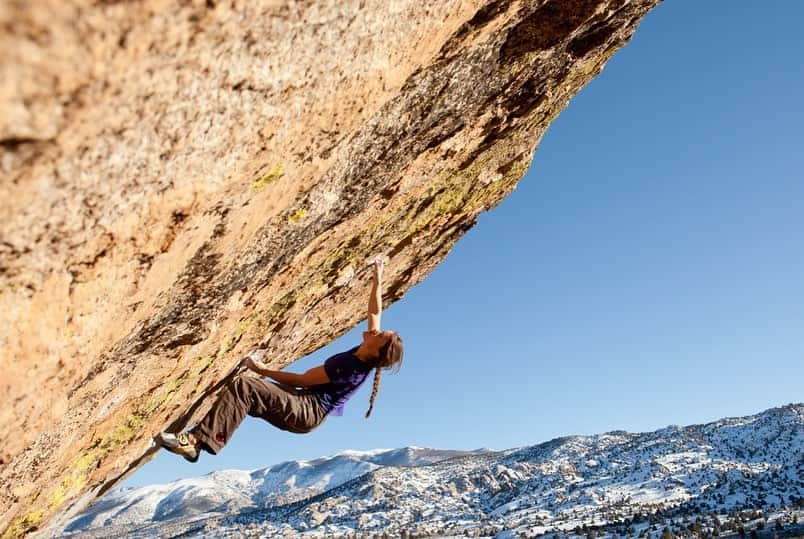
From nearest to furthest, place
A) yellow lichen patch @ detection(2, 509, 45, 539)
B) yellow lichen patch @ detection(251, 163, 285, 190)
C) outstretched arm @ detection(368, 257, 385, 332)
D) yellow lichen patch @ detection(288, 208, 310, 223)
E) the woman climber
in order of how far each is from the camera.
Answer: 1. yellow lichen patch @ detection(251, 163, 285, 190)
2. yellow lichen patch @ detection(288, 208, 310, 223)
3. the woman climber
4. outstretched arm @ detection(368, 257, 385, 332)
5. yellow lichen patch @ detection(2, 509, 45, 539)

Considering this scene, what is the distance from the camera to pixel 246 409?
6402 millimetres

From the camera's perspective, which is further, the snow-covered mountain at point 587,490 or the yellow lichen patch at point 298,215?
the snow-covered mountain at point 587,490

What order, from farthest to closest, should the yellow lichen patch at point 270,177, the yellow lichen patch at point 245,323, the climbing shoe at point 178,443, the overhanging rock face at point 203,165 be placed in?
the yellow lichen patch at point 245,323 → the climbing shoe at point 178,443 → the yellow lichen patch at point 270,177 → the overhanging rock face at point 203,165

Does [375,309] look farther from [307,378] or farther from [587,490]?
[587,490]

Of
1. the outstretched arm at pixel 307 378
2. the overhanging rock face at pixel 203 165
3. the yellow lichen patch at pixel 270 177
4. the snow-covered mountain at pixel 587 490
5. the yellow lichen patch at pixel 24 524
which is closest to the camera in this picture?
the overhanging rock face at pixel 203 165

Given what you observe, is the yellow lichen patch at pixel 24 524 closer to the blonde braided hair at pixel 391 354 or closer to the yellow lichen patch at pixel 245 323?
the yellow lichen patch at pixel 245 323

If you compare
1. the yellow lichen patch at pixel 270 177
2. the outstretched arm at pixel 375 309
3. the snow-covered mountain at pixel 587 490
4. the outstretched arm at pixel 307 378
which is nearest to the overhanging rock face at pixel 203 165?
the yellow lichen patch at pixel 270 177

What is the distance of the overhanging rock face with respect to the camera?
288 centimetres

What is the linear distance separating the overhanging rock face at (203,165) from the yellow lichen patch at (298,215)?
76 millimetres

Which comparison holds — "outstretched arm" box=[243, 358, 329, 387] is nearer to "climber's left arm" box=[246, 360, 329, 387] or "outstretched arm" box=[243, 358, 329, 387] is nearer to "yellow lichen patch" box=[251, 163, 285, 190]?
"climber's left arm" box=[246, 360, 329, 387]

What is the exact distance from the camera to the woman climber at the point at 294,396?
6289 millimetres

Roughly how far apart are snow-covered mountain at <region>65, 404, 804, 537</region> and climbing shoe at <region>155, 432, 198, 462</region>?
42.4 metres

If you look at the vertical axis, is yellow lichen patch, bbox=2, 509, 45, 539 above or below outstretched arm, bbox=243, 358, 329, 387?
below

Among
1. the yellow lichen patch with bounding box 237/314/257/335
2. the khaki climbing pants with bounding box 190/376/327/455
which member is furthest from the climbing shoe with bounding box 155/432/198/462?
the yellow lichen patch with bounding box 237/314/257/335
